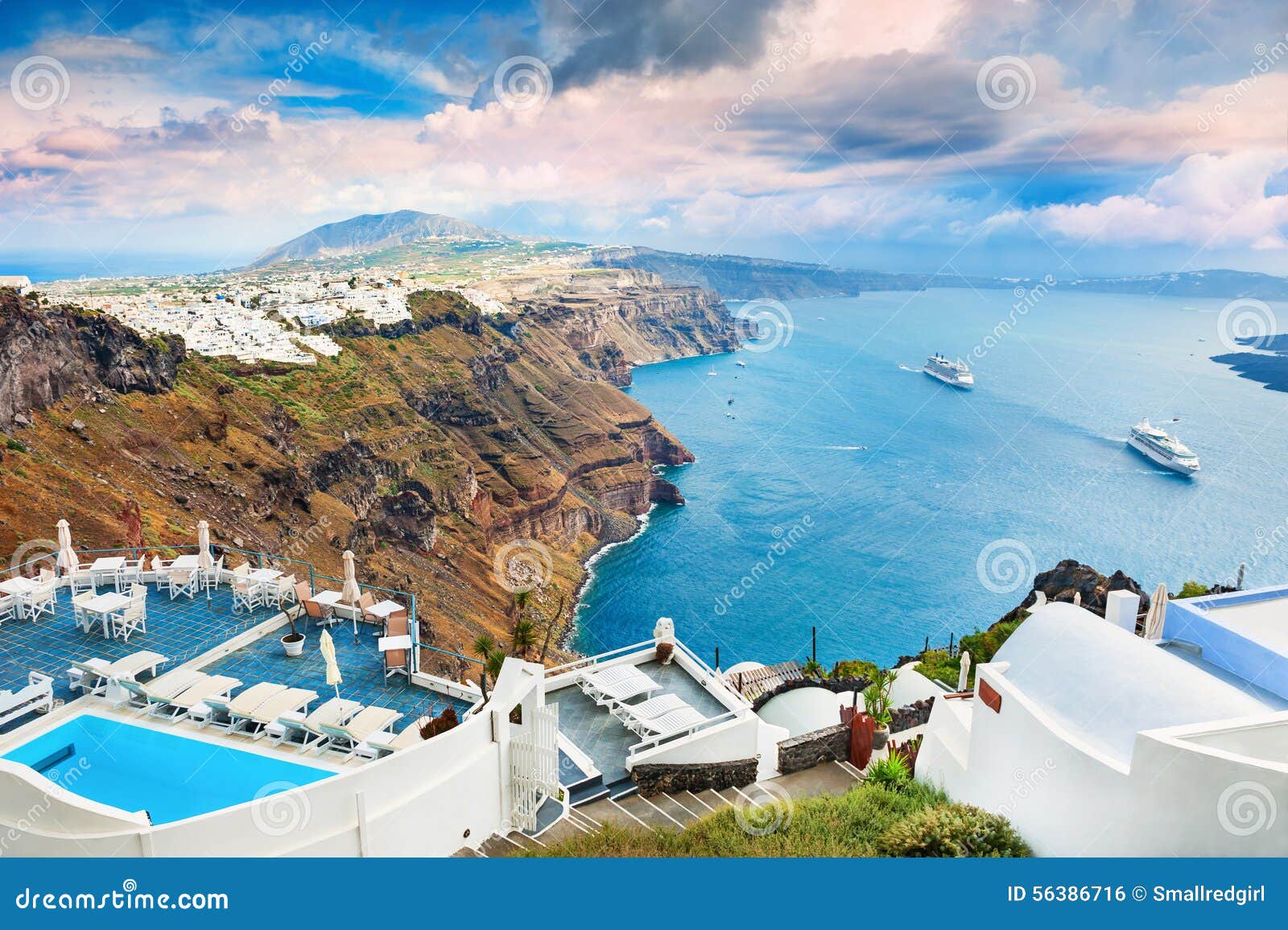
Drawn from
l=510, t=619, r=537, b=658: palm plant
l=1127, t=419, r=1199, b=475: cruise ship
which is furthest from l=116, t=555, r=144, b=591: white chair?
l=1127, t=419, r=1199, b=475: cruise ship

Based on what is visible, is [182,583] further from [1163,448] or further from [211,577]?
[1163,448]

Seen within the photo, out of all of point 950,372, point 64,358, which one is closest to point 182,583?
point 64,358

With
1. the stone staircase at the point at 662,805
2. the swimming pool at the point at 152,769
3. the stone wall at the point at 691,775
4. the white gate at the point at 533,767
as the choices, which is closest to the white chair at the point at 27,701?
the swimming pool at the point at 152,769

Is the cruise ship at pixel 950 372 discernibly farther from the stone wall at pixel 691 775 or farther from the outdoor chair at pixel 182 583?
the outdoor chair at pixel 182 583

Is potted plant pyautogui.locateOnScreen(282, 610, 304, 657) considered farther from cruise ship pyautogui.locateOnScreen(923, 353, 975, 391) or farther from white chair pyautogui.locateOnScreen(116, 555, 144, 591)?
cruise ship pyautogui.locateOnScreen(923, 353, 975, 391)

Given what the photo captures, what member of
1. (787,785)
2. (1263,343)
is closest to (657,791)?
(787,785)

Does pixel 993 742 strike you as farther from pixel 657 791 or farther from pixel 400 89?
pixel 400 89
